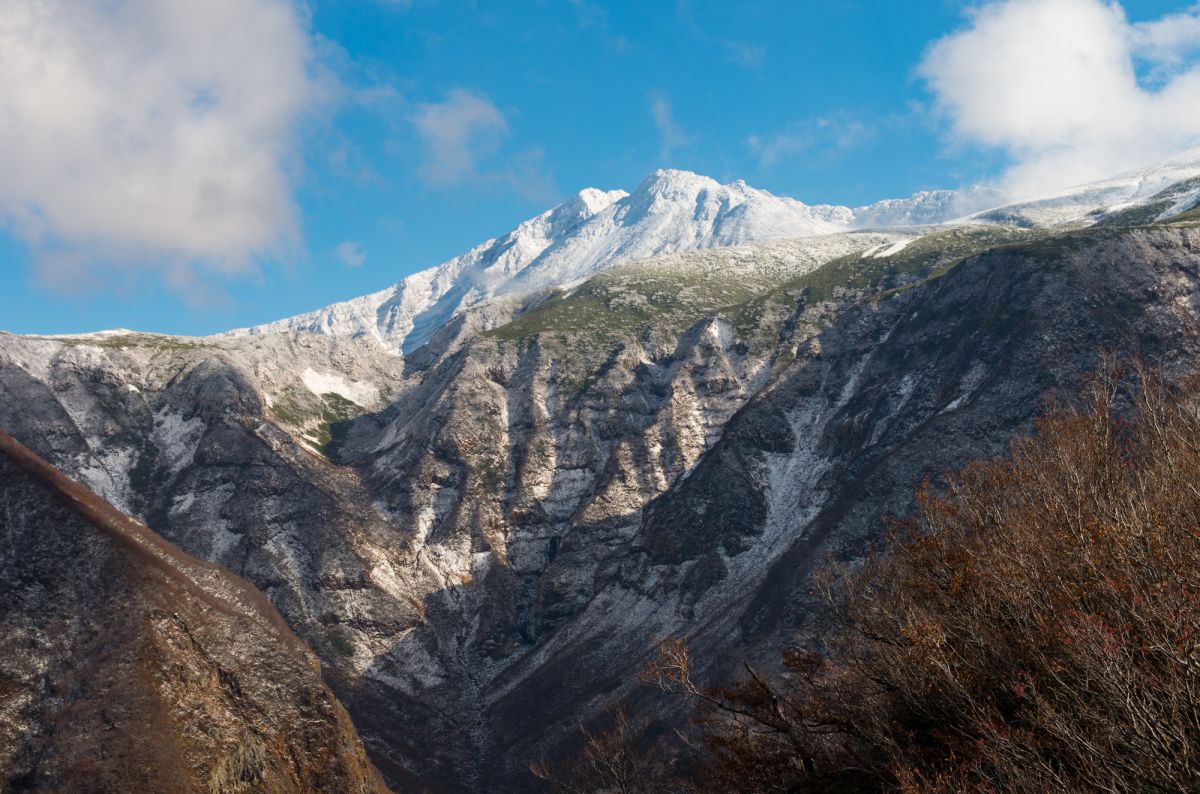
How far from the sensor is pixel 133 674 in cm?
7575

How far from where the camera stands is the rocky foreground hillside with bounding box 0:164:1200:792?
424 ft

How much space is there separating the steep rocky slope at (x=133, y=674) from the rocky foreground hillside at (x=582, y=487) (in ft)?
111

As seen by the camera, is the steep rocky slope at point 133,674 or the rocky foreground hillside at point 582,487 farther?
the rocky foreground hillside at point 582,487

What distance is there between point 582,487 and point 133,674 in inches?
4592

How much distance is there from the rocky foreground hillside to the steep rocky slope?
111 ft

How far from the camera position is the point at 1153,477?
32.9m

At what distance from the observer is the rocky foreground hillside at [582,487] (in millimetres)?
129250

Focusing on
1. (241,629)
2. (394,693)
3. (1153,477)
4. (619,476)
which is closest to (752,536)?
(619,476)

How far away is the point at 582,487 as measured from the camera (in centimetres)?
18388

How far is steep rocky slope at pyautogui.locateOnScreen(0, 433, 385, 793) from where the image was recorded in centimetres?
6869

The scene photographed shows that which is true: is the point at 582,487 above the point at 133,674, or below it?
above

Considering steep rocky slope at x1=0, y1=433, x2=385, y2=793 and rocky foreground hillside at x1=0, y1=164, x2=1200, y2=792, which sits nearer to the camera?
steep rocky slope at x1=0, y1=433, x2=385, y2=793

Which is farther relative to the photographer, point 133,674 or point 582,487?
point 582,487

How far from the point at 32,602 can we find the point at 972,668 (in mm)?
94376
